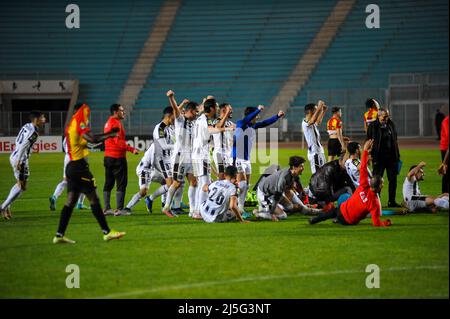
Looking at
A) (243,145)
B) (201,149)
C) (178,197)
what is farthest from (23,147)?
(243,145)

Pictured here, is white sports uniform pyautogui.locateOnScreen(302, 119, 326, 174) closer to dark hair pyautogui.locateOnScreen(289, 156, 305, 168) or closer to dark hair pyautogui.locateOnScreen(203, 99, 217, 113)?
dark hair pyautogui.locateOnScreen(203, 99, 217, 113)

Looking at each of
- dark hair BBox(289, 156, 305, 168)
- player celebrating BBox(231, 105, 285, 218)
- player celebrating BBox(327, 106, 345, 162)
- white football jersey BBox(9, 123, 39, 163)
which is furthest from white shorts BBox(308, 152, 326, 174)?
white football jersey BBox(9, 123, 39, 163)

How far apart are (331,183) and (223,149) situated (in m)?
2.29

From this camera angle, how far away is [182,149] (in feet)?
50.9

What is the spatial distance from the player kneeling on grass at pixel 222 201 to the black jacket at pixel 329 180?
189 centimetres

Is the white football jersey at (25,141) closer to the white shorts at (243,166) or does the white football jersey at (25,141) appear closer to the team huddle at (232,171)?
the team huddle at (232,171)

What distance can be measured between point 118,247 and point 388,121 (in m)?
7.46

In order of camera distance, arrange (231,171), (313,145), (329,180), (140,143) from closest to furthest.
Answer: (231,171)
(329,180)
(313,145)
(140,143)

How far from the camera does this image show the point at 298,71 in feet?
157

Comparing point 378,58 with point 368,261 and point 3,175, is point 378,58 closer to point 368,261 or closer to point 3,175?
point 3,175

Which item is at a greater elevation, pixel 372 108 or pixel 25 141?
pixel 372 108

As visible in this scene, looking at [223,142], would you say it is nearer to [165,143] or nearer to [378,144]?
[165,143]

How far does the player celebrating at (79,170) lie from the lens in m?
11.4
